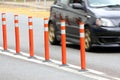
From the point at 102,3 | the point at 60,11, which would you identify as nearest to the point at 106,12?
the point at 102,3

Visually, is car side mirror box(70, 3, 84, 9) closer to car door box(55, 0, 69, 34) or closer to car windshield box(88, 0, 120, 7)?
car windshield box(88, 0, 120, 7)

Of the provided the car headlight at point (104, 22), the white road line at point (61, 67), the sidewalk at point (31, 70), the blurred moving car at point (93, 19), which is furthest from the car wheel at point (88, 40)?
the sidewalk at point (31, 70)

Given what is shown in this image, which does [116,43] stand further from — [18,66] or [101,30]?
[18,66]

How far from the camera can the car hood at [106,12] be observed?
15031 millimetres

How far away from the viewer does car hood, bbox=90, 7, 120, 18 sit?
15031 mm

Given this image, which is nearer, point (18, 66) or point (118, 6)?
point (18, 66)

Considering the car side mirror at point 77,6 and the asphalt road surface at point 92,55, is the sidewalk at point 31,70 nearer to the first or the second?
the asphalt road surface at point 92,55

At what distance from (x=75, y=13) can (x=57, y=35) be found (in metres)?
1.58

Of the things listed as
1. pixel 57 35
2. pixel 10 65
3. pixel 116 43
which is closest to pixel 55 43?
pixel 57 35

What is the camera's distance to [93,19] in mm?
15070

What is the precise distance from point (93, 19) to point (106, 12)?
16.5 inches

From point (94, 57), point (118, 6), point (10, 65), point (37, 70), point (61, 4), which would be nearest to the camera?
point (37, 70)

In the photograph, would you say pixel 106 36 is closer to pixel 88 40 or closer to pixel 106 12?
pixel 88 40

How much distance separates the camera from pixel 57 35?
56.6 feet
